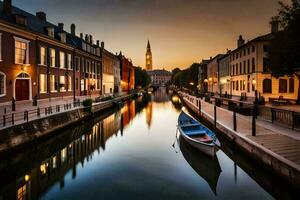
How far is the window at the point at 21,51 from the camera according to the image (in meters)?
28.2

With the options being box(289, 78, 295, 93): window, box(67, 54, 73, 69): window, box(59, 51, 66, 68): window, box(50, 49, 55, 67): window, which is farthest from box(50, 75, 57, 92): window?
box(289, 78, 295, 93): window

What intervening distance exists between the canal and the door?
887 cm

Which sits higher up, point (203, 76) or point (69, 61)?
point (203, 76)

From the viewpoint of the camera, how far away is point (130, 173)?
15.1m

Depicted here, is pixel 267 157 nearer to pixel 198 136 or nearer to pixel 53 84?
pixel 198 136

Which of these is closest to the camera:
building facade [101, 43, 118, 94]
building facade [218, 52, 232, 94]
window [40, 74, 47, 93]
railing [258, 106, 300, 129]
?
railing [258, 106, 300, 129]

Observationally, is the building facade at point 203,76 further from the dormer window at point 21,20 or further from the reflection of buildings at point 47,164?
the reflection of buildings at point 47,164

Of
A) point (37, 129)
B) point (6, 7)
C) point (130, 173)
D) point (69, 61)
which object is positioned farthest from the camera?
point (69, 61)

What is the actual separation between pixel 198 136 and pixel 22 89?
19696 mm

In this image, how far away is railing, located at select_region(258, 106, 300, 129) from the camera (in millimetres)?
17141

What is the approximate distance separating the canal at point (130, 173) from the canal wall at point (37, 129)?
585mm

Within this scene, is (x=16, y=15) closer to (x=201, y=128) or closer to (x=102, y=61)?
(x=201, y=128)

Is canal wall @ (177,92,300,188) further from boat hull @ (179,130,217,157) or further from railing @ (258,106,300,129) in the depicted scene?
railing @ (258,106,300,129)

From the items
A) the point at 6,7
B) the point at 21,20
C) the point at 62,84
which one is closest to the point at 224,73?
the point at 62,84
